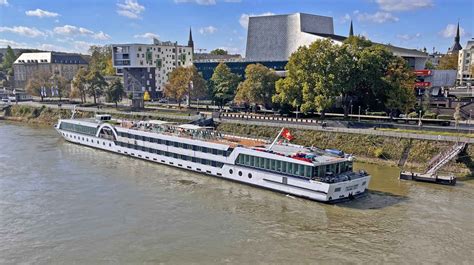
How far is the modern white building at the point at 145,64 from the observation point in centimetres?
10494

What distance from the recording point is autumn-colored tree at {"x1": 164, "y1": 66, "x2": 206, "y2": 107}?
8500 cm

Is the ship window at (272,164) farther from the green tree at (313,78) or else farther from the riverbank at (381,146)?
the green tree at (313,78)

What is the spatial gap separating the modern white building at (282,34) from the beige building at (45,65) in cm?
8547

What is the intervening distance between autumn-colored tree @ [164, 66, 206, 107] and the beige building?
271 feet

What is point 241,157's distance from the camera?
129 ft

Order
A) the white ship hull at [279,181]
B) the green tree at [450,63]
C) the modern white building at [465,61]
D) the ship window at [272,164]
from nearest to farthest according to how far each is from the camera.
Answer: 1. the white ship hull at [279,181]
2. the ship window at [272,164]
3. the modern white building at [465,61]
4. the green tree at [450,63]

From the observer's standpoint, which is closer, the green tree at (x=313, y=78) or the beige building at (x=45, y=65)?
the green tree at (x=313, y=78)

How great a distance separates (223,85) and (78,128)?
30.8 metres

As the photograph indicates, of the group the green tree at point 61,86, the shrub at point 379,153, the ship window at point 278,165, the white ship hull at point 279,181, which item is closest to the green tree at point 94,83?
the green tree at point 61,86

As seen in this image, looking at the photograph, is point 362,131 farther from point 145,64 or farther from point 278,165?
point 145,64

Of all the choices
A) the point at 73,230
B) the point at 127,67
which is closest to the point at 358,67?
the point at 73,230

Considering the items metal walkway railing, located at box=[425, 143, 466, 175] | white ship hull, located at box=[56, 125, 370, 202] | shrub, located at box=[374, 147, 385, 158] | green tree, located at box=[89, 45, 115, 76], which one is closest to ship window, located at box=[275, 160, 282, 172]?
white ship hull, located at box=[56, 125, 370, 202]

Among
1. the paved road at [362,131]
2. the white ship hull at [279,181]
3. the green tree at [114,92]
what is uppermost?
the green tree at [114,92]

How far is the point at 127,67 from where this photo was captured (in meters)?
106
